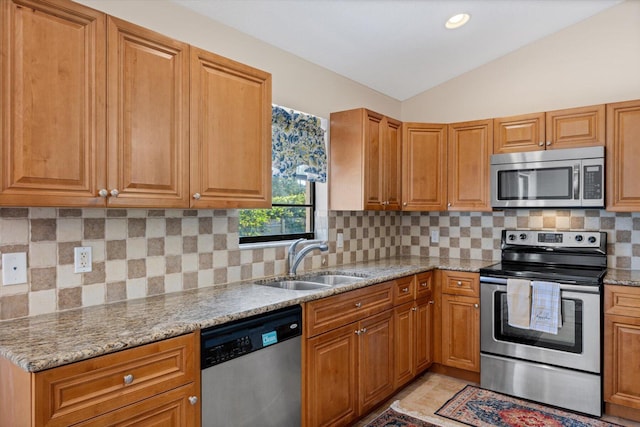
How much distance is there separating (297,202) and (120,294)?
155cm

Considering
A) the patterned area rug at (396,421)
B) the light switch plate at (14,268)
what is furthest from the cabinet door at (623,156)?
the light switch plate at (14,268)

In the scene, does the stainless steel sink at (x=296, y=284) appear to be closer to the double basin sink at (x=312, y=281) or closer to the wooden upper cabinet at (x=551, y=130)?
the double basin sink at (x=312, y=281)

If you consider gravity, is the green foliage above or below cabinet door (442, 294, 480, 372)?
above

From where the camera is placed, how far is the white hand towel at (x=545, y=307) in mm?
2820

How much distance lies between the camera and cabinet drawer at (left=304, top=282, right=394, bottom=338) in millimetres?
2229

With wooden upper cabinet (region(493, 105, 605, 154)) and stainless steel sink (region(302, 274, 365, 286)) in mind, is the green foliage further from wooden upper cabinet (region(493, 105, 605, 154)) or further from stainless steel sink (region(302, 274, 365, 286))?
wooden upper cabinet (region(493, 105, 605, 154))

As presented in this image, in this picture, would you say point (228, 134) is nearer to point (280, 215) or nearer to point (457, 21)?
point (280, 215)

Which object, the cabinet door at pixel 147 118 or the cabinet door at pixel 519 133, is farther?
the cabinet door at pixel 519 133

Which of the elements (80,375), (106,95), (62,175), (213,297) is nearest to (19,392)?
(80,375)

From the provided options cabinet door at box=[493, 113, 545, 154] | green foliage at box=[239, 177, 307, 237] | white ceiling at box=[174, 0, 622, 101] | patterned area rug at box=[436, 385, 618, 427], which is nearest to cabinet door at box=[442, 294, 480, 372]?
patterned area rug at box=[436, 385, 618, 427]

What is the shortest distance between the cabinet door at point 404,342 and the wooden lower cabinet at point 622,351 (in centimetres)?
127

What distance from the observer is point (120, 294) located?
2.03 meters

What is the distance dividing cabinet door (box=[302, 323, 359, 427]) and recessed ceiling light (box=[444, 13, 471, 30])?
7.31 ft

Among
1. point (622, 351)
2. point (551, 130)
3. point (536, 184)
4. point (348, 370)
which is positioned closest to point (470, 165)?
point (536, 184)
